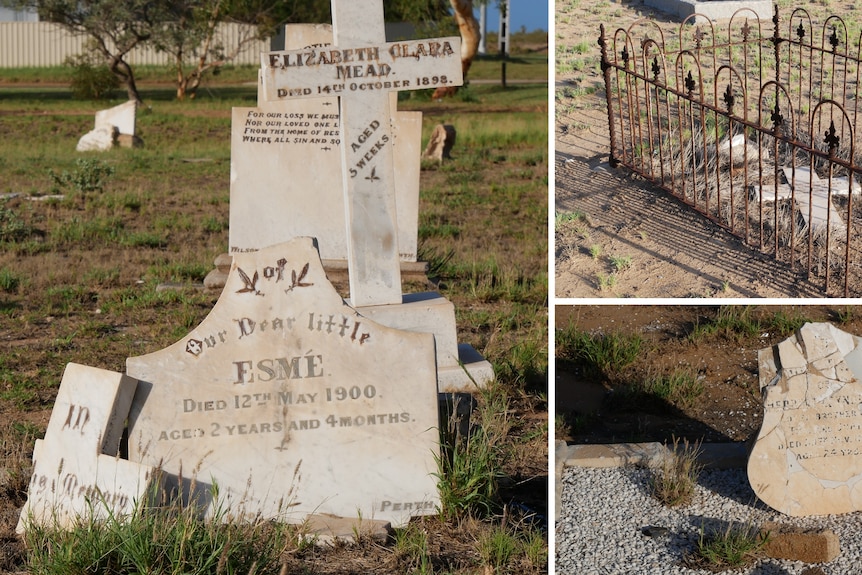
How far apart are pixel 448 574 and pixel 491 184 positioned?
415 inches

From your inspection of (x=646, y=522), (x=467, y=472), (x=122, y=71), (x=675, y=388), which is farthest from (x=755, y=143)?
(x=122, y=71)

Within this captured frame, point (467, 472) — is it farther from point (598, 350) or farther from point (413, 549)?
point (598, 350)

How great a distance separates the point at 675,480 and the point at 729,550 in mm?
735

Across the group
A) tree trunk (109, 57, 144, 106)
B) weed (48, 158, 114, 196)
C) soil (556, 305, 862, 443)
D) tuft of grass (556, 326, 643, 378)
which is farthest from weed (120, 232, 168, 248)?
tree trunk (109, 57, 144, 106)

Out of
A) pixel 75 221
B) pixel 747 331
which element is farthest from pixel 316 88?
pixel 75 221

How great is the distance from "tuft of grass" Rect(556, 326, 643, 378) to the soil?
5 cm

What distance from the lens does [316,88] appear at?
5301mm

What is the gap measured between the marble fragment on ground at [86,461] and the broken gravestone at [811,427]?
2.86 m

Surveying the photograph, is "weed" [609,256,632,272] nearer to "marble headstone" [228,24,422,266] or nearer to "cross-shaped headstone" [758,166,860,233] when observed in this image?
"cross-shaped headstone" [758,166,860,233]

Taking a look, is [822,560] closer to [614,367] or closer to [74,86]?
[614,367]

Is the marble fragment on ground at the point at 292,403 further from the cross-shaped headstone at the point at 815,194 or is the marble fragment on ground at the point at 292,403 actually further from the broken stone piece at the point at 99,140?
the broken stone piece at the point at 99,140

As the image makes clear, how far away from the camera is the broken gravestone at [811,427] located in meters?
5.14

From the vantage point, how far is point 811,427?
5.16 m

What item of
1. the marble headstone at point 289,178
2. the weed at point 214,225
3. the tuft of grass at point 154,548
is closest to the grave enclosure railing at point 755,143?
the tuft of grass at point 154,548
